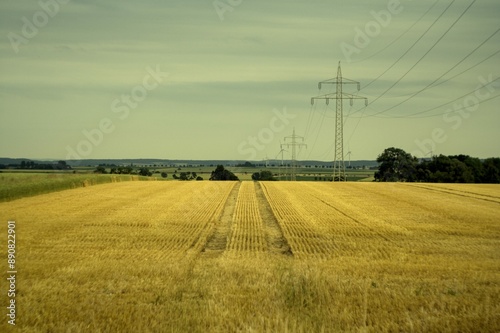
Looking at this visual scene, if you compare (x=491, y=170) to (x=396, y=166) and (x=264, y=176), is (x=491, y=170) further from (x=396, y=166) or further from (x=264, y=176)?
(x=264, y=176)

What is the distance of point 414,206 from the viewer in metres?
42.0

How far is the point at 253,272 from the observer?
670 inches

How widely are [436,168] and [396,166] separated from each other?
342 inches

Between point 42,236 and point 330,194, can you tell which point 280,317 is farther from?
point 330,194

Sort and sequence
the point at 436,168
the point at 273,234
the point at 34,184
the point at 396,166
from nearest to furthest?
1. the point at 273,234
2. the point at 34,184
3. the point at 436,168
4. the point at 396,166

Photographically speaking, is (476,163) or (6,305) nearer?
(6,305)

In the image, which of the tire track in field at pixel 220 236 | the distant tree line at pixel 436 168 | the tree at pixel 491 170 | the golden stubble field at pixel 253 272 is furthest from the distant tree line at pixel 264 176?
the golden stubble field at pixel 253 272

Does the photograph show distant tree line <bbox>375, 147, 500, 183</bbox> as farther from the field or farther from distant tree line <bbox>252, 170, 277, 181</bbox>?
the field

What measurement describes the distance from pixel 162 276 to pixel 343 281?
15.7ft

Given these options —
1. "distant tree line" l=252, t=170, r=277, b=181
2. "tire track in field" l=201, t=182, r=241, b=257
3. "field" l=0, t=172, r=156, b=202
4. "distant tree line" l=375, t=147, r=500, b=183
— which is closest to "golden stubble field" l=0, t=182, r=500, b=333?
"tire track in field" l=201, t=182, r=241, b=257

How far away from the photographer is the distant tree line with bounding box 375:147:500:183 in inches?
4759

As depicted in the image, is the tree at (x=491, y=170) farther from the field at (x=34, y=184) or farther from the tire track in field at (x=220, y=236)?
the tire track in field at (x=220, y=236)

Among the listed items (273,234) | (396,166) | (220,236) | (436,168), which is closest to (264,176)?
(396,166)

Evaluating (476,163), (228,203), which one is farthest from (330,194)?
(476,163)
